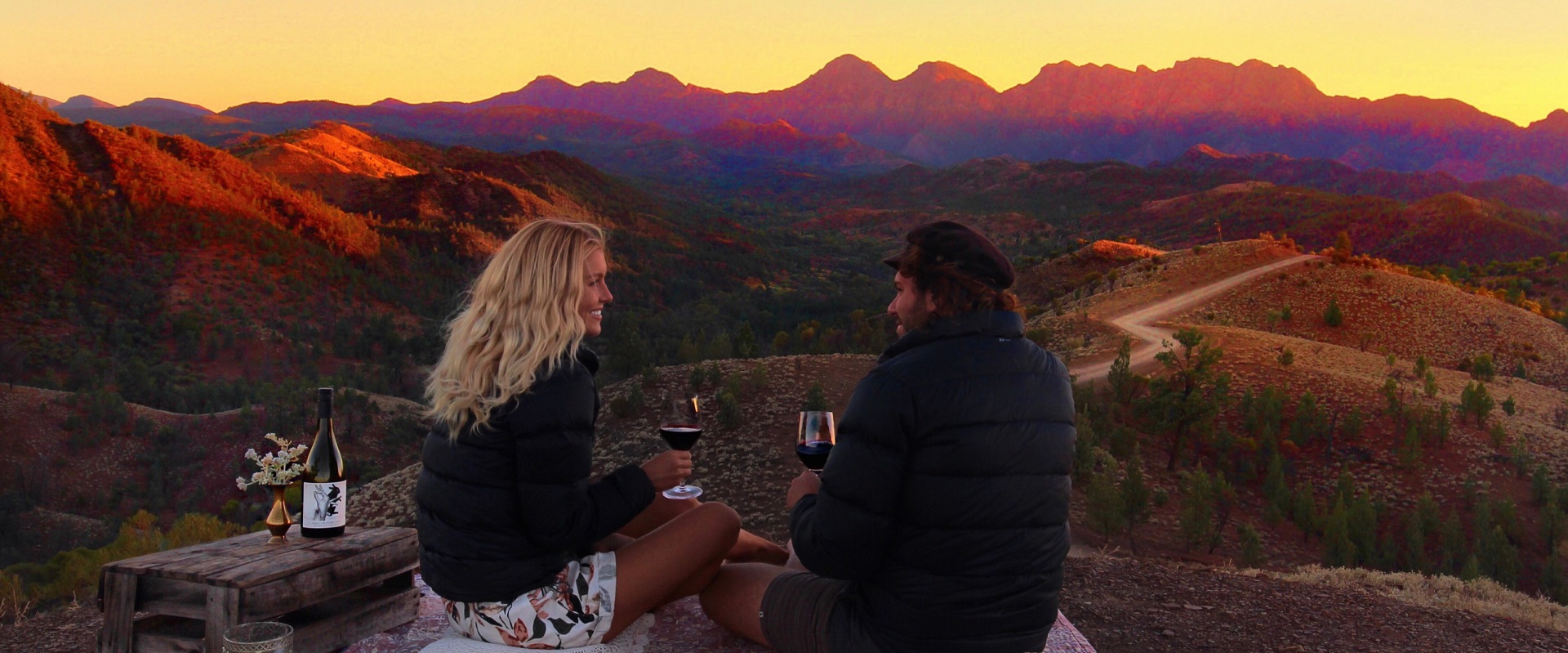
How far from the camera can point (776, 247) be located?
5219 centimetres

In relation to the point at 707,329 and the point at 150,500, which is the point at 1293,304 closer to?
the point at 707,329

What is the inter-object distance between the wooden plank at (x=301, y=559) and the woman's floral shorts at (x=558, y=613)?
0.45 metres

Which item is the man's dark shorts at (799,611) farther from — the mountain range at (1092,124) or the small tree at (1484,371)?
the mountain range at (1092,124)

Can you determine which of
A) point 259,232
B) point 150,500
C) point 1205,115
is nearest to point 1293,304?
point 150,500

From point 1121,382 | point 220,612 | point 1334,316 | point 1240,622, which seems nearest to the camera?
point 220,612

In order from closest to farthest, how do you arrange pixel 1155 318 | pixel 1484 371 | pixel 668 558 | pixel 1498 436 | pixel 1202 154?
1. pixel 668 558
2. pixel 1498 436
3. pixel 1484 371
4. pixel 1155 318
5. pixel 1202 154

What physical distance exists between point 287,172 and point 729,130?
124 m

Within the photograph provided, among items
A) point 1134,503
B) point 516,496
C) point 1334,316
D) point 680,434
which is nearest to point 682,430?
point 680,434

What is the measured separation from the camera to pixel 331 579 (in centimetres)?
293

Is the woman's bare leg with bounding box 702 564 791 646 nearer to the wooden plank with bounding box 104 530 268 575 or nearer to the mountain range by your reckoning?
the wooden plank with bounding box 104 530 268 575

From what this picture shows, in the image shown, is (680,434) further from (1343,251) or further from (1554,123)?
(1554,123)

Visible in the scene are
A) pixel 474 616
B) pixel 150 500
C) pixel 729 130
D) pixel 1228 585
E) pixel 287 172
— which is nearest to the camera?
pixel 474 616

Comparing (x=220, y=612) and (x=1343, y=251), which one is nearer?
(x=220, y=612)

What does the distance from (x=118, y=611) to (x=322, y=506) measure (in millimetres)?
594
